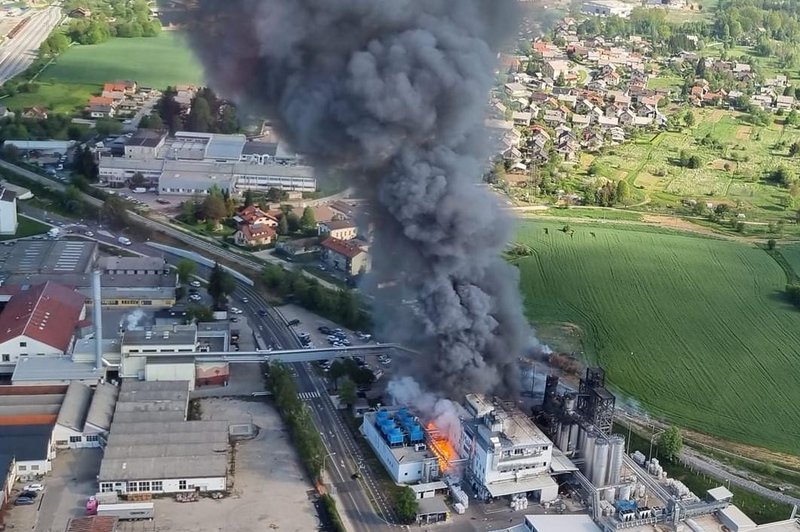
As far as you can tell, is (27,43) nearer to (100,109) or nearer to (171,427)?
(100,109)

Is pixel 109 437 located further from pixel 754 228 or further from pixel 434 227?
pixel 754 228

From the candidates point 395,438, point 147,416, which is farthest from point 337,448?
point 147,416

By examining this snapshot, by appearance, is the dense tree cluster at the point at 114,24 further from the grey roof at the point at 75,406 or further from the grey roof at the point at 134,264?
the grey roof at the point at 75,406

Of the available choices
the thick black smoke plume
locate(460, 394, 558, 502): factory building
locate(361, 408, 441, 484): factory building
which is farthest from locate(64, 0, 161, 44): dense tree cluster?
locate(460, 394, 558, 502): factory building

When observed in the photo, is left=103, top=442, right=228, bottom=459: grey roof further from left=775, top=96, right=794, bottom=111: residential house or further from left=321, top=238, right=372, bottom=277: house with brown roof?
left=775, top=96, right=794, bottom=111: residential house

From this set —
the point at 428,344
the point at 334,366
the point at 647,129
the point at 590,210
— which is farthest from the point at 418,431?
the point at 647,129

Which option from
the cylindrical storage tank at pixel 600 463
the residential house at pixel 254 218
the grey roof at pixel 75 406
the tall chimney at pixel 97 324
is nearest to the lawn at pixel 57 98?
the residential house at pixel 254 218
